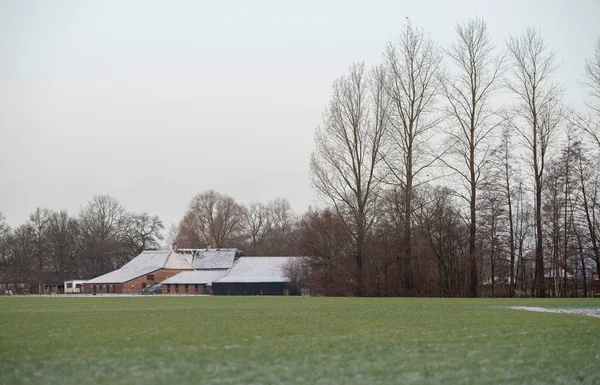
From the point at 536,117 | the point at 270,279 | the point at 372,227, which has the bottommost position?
the point at 270,279

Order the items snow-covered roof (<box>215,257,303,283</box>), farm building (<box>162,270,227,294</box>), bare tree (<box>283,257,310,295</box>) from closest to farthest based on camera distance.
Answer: bare tree (<box>283,257,310,295</box>) < snow-covered roof (<box>215,257,303,283</box>) < farm building (<box>162,270,227,294</box>)

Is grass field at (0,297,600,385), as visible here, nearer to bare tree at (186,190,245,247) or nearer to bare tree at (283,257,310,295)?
bare tree at (283,257,310,295)

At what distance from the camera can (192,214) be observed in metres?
120

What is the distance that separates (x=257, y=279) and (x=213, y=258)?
13.9 meters

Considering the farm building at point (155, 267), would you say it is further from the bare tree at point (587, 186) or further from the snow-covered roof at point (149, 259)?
the bare tree at point (587, 186)

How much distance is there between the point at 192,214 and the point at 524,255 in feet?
248

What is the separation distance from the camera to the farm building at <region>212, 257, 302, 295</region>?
87875 millimetres

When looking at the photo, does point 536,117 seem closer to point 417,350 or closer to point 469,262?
point 469,262

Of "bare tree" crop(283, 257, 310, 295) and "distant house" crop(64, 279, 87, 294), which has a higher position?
"bare tree" crop(283, 257, 310, 295)

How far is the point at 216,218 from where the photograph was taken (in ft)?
390

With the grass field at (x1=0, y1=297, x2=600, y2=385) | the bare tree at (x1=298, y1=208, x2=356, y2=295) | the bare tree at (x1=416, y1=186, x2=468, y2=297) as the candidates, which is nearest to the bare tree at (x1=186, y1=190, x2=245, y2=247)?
the bare tree at (x1=298, y1=208, x2=356, y2=295)

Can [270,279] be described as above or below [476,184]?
below

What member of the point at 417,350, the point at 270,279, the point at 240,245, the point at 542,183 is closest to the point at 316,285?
the point at 542,183

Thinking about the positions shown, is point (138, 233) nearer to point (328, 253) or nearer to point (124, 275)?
point (124, 275)
